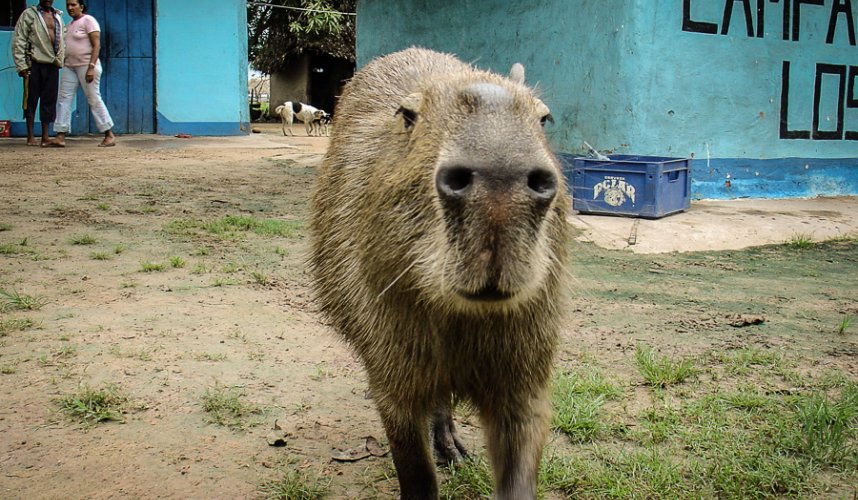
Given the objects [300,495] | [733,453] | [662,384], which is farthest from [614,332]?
[300,495]

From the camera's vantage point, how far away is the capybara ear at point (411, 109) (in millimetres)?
2135

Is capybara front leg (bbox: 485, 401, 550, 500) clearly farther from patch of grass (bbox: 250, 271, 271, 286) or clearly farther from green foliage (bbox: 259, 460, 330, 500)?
patch of grass (bbox: 250, 271, 271, 286)

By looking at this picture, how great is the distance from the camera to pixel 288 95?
85.9 feet

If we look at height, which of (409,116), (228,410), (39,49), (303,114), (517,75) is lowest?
(228,410)

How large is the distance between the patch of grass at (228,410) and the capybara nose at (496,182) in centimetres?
168

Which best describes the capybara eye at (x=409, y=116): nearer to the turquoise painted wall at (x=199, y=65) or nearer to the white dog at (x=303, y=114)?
the turquoise painted wall at (x=199, y=65)

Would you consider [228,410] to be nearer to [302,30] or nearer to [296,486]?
[296,486]

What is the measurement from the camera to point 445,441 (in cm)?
297

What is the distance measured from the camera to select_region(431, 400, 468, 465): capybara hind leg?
294 centimetres

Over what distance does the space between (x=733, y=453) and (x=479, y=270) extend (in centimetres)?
155

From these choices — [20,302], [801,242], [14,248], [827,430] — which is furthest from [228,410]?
[801,242]

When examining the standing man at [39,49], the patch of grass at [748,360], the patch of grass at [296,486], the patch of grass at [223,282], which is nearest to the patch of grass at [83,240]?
the patch of grass at [223,282]

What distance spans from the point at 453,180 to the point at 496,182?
0.32 ft

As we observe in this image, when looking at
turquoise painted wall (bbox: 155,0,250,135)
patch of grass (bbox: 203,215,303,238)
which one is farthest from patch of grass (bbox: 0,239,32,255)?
turquoise painted wall (bbox: 155,0,250,135)
